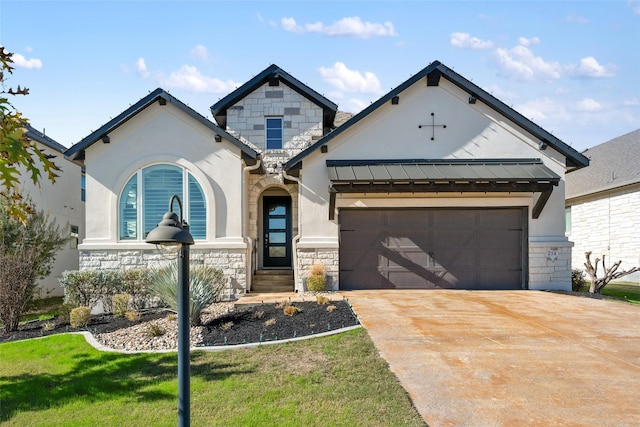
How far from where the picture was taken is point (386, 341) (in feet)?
23.6

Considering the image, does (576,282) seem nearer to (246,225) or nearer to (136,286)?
(246,225)

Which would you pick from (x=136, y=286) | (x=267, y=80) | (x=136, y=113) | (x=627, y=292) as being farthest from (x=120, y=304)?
(x=627, y=292)

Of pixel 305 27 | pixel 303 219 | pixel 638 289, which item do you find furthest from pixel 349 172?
pixel 638 289

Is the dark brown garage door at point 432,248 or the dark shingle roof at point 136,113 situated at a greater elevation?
the dark shingle roof at point 136,113

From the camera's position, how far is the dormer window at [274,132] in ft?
49.7

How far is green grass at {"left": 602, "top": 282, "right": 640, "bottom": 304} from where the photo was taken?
46.9 feet

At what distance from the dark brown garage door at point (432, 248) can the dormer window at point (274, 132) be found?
3716mm

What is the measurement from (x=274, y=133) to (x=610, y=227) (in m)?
16.4

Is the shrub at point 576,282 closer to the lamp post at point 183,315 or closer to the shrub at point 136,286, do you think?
the shrub at point 136,286

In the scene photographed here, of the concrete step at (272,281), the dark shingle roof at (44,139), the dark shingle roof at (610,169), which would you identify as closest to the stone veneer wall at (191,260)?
the concrete step at (272,281)

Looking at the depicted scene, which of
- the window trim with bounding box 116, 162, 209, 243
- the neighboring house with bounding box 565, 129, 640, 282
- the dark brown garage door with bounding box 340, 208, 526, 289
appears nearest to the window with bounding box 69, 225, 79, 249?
the window trim with bounding box 116, 162, 209, 243

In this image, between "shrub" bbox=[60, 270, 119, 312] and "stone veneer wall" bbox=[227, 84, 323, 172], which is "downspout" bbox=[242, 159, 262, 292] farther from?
"shrub" bbox=[60, 270, 119, 312]

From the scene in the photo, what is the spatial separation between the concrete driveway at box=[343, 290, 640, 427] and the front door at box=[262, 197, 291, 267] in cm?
554

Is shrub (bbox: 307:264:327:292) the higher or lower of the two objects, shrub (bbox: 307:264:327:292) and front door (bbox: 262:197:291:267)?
the lower
